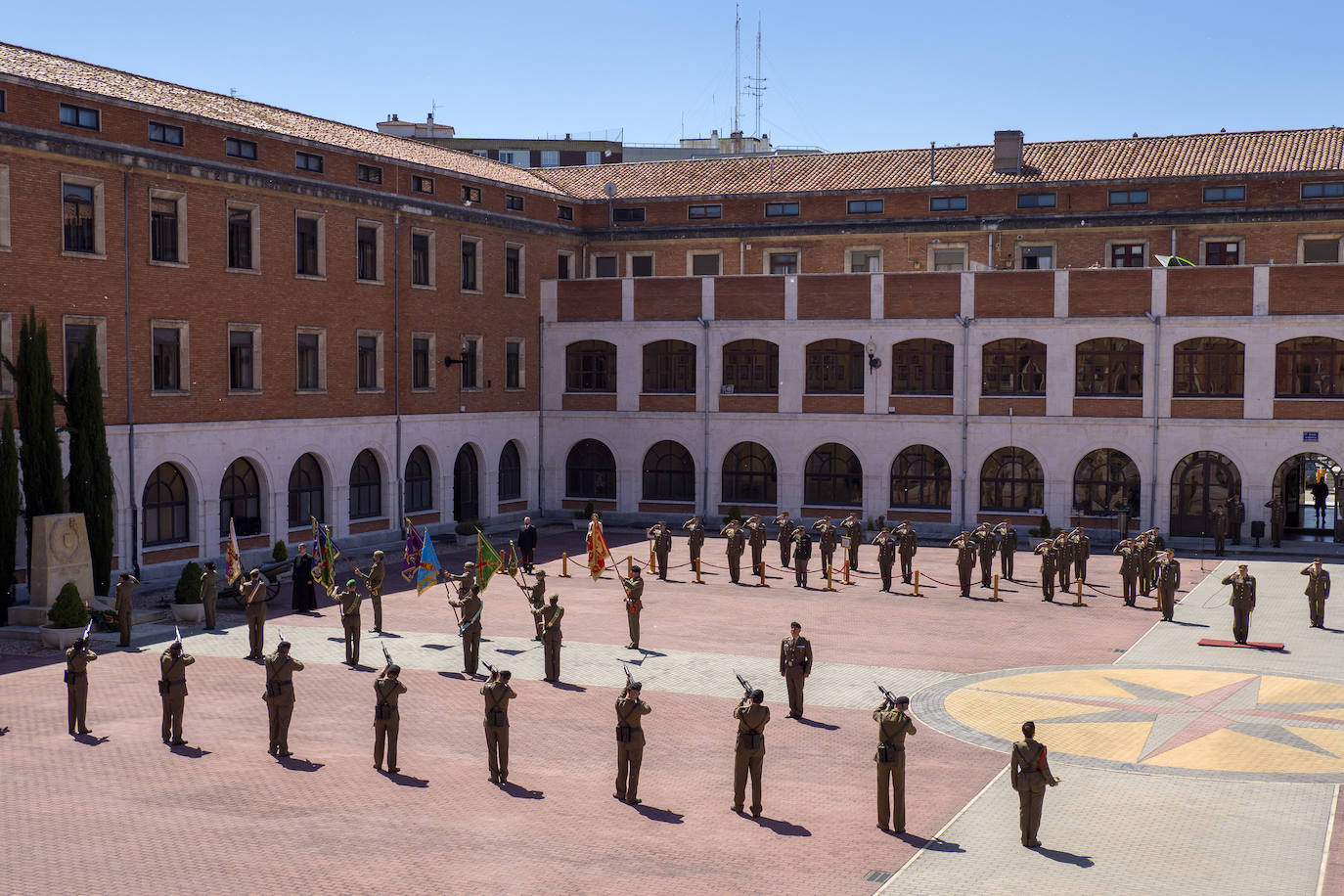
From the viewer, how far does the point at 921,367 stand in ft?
143

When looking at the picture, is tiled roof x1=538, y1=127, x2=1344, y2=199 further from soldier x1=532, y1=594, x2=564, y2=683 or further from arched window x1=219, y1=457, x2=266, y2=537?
soldier x1=532, y1=594, x2=564, y2=683

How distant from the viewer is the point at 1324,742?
18.8 metres

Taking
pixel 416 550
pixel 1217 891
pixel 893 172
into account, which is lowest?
pixel 1217 891

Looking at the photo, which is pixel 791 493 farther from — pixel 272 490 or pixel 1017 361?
pixel 272 490

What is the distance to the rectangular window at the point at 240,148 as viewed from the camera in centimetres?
3469

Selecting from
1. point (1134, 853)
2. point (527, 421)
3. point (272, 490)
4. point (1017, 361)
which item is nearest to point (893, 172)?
point (1017, 361)

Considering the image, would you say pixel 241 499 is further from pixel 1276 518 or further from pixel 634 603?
pixel 1276 518

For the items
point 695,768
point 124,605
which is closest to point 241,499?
point 124,605

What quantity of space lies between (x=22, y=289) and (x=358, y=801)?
1900cm

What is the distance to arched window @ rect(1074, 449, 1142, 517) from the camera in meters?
41.4

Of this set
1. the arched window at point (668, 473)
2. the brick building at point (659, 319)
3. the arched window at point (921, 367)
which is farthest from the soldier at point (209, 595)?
the arched window at point (921, 367)

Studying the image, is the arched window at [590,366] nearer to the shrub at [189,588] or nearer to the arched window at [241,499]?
the arched window at [241,499]

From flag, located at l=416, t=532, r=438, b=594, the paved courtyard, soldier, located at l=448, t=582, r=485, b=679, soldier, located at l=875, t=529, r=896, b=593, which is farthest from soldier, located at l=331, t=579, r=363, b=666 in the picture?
soldier, located at l=875, t=529, r=896, b=593

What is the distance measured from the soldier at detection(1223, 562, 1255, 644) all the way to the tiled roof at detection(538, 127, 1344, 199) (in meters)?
23.2
